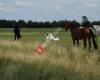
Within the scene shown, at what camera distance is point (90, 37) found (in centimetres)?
3034

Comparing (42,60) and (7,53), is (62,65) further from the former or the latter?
(7,53)

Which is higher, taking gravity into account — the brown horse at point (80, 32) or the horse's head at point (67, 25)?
the horse's head at point (67, 25)

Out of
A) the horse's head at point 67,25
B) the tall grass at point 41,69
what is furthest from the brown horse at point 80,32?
the tall grass at point 41,69

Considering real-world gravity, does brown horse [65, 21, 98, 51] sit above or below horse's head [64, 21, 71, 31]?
below

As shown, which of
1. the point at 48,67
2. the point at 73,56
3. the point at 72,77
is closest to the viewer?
the point at 72,77

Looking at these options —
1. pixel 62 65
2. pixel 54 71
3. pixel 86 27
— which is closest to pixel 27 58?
pixel 62 65

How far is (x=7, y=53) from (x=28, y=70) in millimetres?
3824

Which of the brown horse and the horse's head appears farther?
the horse's head

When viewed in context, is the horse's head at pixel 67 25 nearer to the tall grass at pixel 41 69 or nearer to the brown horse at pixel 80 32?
the brown horse at pixel 80 32

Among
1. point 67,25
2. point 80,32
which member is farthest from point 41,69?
point 67,25

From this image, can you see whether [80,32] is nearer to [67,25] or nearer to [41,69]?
[67,25]

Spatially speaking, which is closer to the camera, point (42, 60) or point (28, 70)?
point (28, 70)

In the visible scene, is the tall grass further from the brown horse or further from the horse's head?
the horse's head

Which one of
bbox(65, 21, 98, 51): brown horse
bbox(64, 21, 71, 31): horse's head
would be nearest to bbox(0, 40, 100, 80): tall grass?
bbox(65, 21, 98, 51): brown horse
